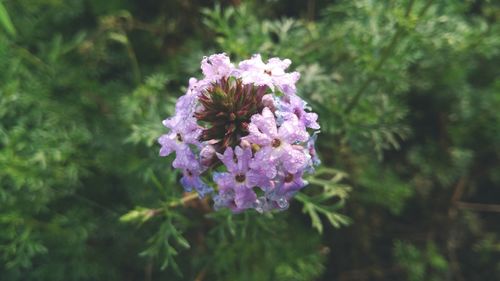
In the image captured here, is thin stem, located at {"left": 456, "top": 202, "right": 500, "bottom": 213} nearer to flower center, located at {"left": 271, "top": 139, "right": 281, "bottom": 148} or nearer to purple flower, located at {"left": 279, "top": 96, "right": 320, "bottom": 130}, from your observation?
purple flower, located at {"left": 279, "top": 96, "right": 320, "bottom": 130}

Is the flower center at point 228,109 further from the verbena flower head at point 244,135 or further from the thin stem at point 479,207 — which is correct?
the thin stem at point 479,207

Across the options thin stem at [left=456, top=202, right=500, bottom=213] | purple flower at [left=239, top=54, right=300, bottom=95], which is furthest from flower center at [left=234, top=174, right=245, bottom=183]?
thin stem at [left=456, top=202, right=500, bottom=213]

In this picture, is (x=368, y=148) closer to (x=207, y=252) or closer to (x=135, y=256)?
(x=207, y=252)

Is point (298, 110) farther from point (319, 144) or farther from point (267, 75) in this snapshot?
point (319, 144)

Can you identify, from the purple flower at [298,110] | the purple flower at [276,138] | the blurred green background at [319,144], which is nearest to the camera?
the purple flower at [276,138]

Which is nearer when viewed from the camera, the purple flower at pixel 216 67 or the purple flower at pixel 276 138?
the purple flower at pixel 276 138

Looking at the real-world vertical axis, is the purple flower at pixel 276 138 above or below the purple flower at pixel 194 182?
above

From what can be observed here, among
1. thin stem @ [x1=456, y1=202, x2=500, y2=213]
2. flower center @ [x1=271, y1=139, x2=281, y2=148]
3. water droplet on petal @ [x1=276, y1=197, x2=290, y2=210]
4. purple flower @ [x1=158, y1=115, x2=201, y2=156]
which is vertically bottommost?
thin stem @ [x1=456, y1=202, x2=500, y2=213]

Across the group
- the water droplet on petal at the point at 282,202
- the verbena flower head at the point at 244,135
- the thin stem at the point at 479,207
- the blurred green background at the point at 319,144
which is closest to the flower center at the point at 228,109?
the verbena flower head at the point at 244,135
